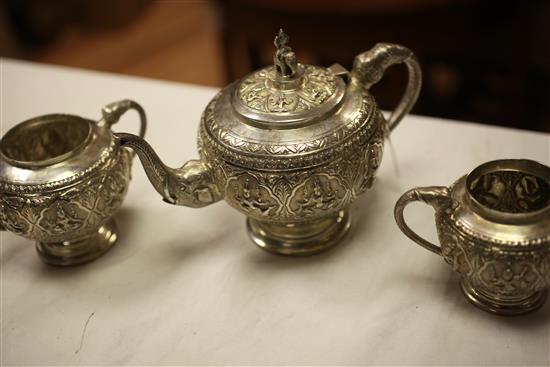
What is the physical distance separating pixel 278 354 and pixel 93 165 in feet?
1.43

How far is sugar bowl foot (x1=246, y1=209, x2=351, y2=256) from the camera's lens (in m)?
1.17

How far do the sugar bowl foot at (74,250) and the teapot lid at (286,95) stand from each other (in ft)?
1.25

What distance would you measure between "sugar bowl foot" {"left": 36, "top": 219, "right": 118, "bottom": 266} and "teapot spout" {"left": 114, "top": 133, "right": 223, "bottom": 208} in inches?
7.7

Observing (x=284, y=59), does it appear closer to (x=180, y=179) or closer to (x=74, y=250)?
(x=180, y=179)

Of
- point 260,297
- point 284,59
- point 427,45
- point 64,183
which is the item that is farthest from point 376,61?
point 427,45

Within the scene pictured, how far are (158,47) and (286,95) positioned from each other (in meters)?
2.33

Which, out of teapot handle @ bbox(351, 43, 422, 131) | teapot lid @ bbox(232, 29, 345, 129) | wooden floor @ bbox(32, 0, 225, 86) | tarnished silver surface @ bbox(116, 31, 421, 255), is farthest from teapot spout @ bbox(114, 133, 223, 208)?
wooden floor @ bbox(32, 0, 225, 86)

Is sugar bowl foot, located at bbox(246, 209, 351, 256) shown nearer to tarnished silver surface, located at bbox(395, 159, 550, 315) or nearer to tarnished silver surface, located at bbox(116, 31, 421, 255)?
tarnished silver surface, located at bbox(116, 31, 421, 255)

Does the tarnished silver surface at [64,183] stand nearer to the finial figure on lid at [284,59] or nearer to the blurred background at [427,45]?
the finial figure on lid at [284,59]

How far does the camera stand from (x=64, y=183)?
42.3 inches

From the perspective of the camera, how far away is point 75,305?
1.13 m

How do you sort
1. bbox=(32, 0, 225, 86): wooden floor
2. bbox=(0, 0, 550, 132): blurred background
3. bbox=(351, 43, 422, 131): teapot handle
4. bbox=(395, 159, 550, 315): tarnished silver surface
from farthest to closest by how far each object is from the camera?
bbox=(32, 0, 225, 86): wooden floor < bbox=(0, 0, 550, 132): blurred background < bbox=(351, 43, 422, 131): teapot handle < bbox=(395, 159, 550, 315): tarnished silver surface

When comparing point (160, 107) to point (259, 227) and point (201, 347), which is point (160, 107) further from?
point (201, 347)

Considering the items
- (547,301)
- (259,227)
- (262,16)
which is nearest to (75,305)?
(259,227)
